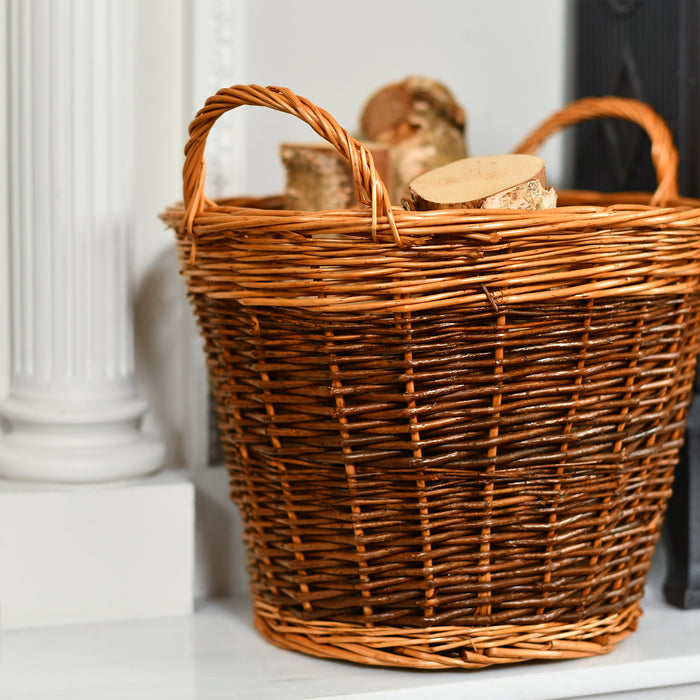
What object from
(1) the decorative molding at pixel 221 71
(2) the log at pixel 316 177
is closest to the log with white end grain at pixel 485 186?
(2) the log at pixel 316 177

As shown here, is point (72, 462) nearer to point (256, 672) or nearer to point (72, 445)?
point (72, 445)

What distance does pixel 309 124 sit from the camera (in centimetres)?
75

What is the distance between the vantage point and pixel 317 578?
2.81 feet

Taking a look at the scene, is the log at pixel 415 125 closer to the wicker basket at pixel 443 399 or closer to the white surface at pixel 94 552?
the wicker basket at pixel 443 399

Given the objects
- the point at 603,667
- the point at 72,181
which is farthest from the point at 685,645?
the point at 72,181

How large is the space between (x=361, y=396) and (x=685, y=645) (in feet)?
1.47

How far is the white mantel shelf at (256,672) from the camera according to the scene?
0.83 meters

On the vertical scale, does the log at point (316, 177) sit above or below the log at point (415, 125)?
below

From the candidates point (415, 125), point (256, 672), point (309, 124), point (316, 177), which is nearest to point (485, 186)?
point (309, 124)

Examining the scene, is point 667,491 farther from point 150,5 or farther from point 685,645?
point 150,5

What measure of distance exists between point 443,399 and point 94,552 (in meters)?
0.48

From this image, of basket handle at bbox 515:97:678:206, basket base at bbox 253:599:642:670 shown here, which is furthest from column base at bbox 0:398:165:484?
basket handle at bbox 515:97:678:206

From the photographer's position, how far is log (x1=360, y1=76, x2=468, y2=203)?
116 centimetres

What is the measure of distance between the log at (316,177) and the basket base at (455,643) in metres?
0.46
